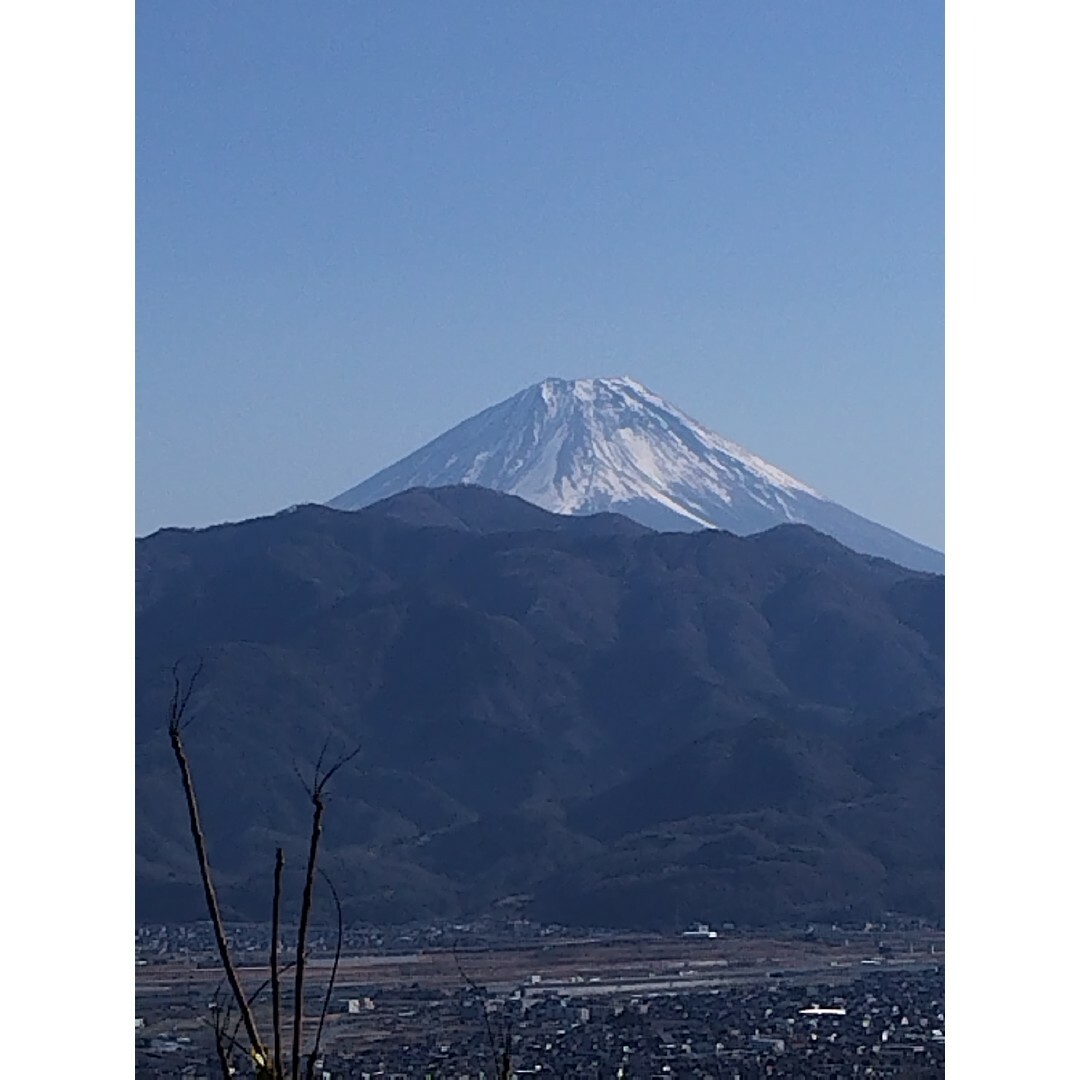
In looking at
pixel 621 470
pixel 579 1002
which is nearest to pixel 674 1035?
pixel 579 1002

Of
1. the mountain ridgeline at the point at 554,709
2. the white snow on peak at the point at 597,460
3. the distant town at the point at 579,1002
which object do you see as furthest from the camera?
the mountain ridgeline at the point at 554,709

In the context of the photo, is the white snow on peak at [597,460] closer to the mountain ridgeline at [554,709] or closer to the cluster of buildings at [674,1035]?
the mountain ridgeline at [554,709]

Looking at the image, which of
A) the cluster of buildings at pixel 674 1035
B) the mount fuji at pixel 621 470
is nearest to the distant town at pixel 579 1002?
the cluster of buildings at pixel 674 1035

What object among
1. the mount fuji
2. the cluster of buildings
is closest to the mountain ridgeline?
the mount fuji

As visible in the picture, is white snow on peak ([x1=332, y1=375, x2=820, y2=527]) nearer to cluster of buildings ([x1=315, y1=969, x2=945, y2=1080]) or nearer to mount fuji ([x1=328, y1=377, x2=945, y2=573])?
mount fuji ([x1=328, y1=377, x2=945, y2=573])
